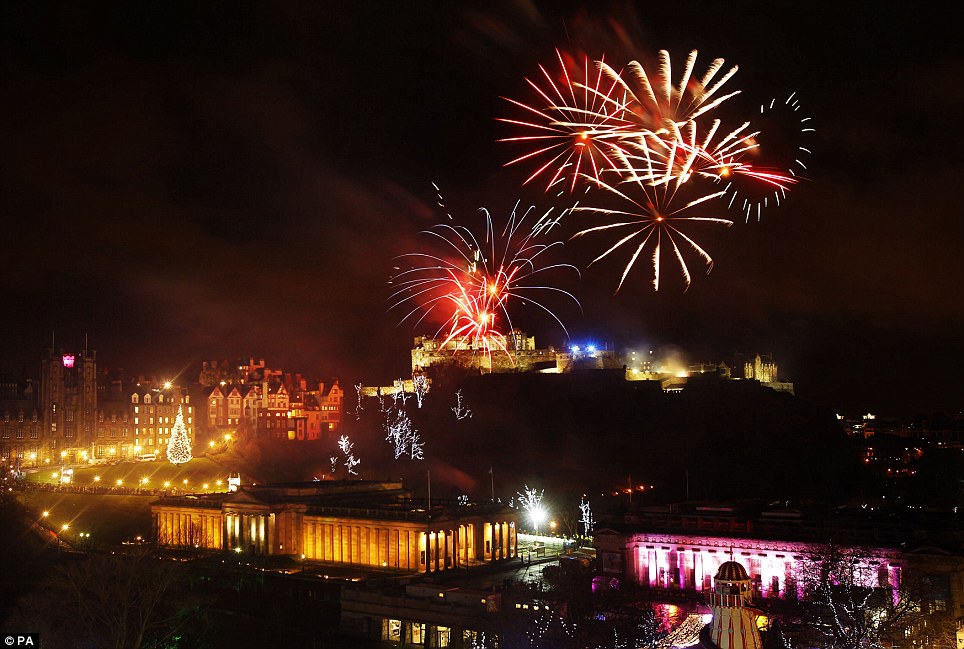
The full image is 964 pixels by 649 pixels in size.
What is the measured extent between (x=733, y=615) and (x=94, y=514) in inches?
2758

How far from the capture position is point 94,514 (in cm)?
7531

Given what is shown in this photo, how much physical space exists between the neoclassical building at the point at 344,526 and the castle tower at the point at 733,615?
37883 mm

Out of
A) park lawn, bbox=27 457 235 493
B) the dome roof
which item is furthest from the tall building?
the dome roof

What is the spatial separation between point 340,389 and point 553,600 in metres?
94.0

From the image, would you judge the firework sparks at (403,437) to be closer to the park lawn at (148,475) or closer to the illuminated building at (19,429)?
the park lawn at (148,475)

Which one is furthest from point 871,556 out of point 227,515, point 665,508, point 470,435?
point 470,435

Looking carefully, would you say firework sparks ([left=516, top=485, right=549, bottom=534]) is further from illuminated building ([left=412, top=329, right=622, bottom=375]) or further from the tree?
illuminated building ([left=412, top=329, right=622, bottom=375])

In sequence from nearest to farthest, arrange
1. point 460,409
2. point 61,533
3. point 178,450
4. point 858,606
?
point 858,606 < point 61,533 < point 178,450 < point 460,409

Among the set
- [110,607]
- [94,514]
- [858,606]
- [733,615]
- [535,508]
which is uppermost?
[733,615]

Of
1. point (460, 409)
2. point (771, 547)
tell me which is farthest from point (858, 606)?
point (460, 409)

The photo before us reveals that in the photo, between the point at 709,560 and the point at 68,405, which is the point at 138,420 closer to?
the point at 68,405

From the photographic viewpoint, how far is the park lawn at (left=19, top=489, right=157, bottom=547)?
70.2 m

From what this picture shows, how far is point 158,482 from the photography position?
89.9 meters

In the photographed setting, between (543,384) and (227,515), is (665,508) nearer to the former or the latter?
(227,515)
